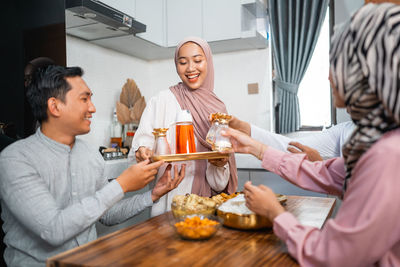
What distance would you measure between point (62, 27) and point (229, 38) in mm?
1694

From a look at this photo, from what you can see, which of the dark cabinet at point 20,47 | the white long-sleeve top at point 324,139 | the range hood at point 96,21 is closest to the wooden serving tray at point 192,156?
the dark cabinet at point 20,47

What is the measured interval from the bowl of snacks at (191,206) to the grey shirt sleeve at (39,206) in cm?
23

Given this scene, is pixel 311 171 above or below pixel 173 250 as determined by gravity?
above

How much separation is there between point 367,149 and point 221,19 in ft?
8.47

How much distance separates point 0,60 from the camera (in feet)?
4.61

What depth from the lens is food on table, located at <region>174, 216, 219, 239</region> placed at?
1.02 m

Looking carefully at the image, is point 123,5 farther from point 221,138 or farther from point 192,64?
point 221,138

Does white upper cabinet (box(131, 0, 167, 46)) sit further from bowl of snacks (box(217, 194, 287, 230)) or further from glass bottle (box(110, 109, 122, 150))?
bowl of snacks (box(217, 194, 287, 230))

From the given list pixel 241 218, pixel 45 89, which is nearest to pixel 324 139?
pixel 241 218

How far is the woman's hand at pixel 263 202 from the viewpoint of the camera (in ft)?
3.11

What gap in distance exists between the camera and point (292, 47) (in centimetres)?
340

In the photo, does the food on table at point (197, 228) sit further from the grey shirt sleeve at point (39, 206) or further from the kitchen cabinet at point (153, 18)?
the kitchen cabinet at point (153, 18)

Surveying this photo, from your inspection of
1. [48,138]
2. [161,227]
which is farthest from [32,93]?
[161,227]

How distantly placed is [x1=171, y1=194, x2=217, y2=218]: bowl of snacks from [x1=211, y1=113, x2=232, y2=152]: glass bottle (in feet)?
0.97
